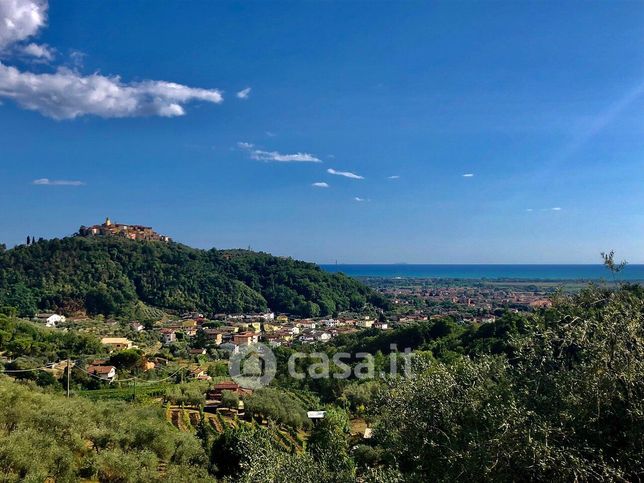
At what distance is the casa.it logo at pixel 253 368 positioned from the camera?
34.1 m

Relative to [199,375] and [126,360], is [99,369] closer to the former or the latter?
[126,360]

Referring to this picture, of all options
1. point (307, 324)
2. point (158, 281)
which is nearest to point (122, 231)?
point (158, 281)

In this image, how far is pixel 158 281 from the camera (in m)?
87.4

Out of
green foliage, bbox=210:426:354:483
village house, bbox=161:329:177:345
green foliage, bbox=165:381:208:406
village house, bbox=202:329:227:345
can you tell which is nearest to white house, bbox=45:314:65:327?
village house, bbox=161:329:177:345

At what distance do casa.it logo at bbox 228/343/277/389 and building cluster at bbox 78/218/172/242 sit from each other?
72464mm

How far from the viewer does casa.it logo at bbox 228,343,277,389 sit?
3412 centimetres

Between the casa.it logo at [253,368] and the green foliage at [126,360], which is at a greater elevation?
the green foliage at [126,360]

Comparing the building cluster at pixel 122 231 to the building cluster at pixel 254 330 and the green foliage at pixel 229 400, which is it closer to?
the building cluster at pixel 254 330

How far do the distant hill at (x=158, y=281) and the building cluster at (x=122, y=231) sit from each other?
6.88m

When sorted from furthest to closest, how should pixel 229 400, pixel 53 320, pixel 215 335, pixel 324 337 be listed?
pixel 324 337 < pixel 215 335 < pixel 53 320 < pixel 229 400

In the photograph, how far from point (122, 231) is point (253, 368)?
81.8m

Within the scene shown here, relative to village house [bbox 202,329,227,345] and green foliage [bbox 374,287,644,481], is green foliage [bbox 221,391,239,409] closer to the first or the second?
green foliage [bbox 374,287,644,481]

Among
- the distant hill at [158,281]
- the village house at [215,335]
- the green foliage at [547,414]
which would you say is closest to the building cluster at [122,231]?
the distant hill at [158,281]

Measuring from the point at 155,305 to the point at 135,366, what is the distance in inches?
1982
